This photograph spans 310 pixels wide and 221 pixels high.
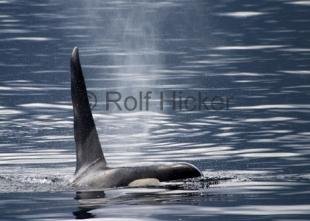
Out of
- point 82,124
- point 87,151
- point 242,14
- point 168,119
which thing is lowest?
point 168,119

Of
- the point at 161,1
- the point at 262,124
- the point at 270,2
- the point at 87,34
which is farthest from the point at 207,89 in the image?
the point at 161,1

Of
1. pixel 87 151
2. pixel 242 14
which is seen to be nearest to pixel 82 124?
pixel 87 151

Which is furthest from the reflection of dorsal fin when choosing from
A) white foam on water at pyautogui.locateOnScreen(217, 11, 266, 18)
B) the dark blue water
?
white foam on water at pyautogui.locateOnScreen(217, 11, 266, 18)

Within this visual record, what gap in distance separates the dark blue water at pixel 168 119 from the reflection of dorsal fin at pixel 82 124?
483 mm

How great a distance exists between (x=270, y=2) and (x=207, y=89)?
34874 millimetres

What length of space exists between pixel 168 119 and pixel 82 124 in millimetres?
7073

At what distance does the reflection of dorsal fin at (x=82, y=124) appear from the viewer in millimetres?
17328

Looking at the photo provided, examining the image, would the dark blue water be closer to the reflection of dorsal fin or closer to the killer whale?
the killer whale

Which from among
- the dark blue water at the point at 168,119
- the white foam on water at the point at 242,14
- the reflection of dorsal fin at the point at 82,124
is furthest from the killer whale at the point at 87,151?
the white foam on water at the point at 242,14

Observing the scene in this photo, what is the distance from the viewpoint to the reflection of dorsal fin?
56.9 feet

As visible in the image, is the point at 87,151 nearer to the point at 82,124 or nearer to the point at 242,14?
the point at 82,124

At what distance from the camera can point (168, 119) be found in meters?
24.4

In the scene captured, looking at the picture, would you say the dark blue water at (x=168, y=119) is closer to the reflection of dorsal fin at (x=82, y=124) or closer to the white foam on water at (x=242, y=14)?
the reflection of dorsal fin at (x=82, y=124)

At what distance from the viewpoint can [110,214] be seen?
15078 millimetres
